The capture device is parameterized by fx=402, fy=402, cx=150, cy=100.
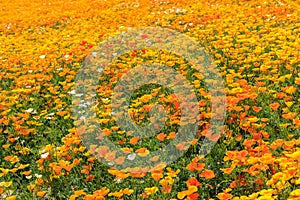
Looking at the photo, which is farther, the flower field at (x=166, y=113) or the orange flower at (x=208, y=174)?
the flower field at (x=166, y=113)

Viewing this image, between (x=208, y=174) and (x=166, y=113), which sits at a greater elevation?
(x=208, y=174)

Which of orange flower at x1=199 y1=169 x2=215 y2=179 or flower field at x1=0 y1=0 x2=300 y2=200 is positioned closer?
orange flower at x1=199 y1=169 x2=215 y2=179

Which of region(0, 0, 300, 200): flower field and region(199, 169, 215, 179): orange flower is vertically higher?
region(199, 169, 215, 179): orange flower

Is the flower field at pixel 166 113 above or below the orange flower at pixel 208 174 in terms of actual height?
below

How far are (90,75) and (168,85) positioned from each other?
5.74ft

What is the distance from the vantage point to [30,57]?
306 inches

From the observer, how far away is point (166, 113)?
4.80 m

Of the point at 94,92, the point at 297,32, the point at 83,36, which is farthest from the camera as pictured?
the point at 83,36

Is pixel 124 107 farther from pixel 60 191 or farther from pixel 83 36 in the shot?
pixel 83 36

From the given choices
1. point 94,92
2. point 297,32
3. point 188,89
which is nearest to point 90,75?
point 94,92

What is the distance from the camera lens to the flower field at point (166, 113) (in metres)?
3.37

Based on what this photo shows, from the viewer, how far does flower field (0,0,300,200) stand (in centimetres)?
337

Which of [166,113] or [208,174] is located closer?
[208,174]

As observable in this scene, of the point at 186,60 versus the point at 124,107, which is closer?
the point at 124,107
